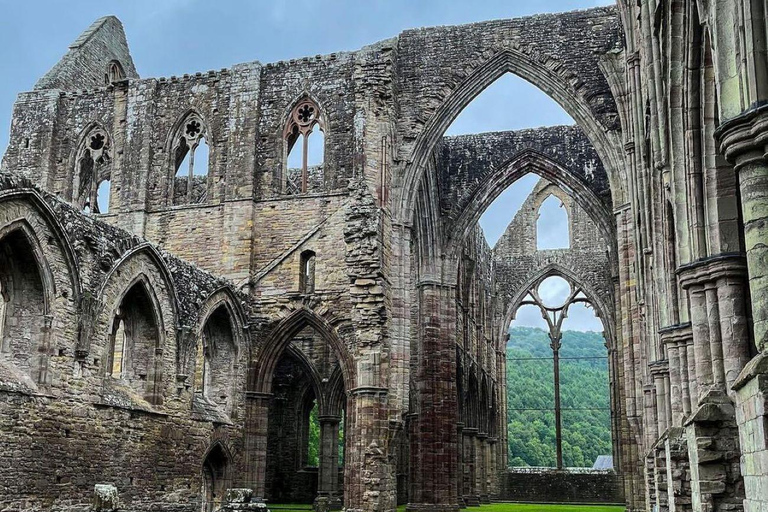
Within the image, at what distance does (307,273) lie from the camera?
59.9 feet

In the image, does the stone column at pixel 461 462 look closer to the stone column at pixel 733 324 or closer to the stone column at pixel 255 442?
the stone column at pixel 255 442

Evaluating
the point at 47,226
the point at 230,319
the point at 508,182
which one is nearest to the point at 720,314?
the point at 47,226

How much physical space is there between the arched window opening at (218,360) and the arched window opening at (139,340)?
1.99 meters

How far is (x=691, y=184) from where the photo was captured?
6941 millimetres

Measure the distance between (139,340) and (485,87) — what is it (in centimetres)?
949

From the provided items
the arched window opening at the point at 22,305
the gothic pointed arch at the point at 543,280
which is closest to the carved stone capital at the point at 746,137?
the arched window opening at the point at 22,305

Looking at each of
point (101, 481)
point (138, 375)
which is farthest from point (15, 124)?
point (101, 481)

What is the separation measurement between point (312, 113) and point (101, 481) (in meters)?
10.4

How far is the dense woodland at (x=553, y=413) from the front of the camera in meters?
47.2

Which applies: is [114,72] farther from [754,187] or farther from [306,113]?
[754,187]

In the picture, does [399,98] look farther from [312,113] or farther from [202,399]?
[202,399]

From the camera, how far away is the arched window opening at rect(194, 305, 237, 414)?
16.0 meters

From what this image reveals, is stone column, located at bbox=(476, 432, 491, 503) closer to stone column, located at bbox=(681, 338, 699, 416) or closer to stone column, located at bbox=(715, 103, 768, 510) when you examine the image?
stone column, located at bbox=(681, 338, 699, 416)

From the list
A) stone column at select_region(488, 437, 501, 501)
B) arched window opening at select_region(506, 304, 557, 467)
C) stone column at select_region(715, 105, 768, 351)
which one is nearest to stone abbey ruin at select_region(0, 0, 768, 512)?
stone column at select_region(715, 105, 768, 351)
